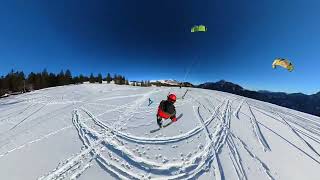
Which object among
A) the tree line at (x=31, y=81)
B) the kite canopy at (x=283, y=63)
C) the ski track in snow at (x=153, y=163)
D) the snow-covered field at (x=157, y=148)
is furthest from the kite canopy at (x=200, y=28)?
the tree line at (x=31, y=81)

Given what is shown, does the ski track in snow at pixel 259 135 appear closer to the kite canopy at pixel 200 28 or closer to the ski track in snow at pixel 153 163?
the ski track in snow at pixel 153 163

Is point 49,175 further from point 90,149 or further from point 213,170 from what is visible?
point 213,170

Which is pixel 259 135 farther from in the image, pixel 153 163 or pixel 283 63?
pixel 283 63

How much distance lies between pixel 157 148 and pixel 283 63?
15920 mm

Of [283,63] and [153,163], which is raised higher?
[283,63]

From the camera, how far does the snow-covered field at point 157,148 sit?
454 inches

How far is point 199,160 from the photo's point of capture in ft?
41.0

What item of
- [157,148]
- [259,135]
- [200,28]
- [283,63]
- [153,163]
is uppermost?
[200,28]

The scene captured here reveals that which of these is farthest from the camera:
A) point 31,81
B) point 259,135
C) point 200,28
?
point 31,81

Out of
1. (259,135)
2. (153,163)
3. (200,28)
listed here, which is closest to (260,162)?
(259,135)

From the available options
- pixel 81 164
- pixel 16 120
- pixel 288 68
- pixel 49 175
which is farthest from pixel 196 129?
pixel 16 120

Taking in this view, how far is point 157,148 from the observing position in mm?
14289

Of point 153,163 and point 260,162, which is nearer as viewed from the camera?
point 153,163

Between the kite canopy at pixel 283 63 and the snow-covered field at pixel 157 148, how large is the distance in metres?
4.84
